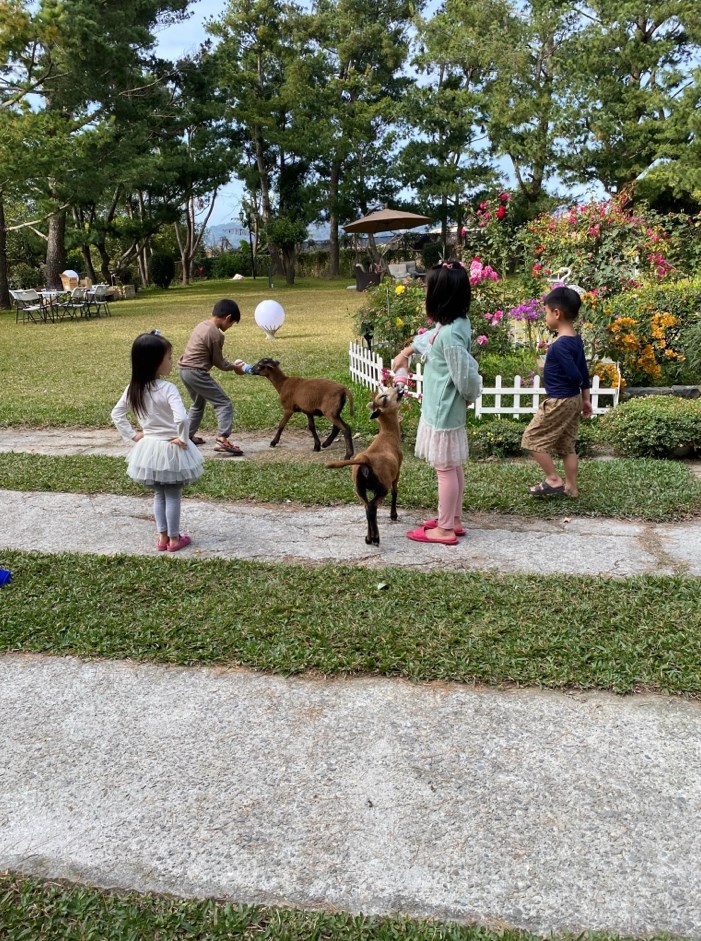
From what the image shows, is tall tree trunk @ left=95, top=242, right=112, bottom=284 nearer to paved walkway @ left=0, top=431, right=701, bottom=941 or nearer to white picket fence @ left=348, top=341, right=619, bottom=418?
white picket fence @ left=348, top=341, right=619, bottom=418

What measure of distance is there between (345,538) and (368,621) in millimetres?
1303

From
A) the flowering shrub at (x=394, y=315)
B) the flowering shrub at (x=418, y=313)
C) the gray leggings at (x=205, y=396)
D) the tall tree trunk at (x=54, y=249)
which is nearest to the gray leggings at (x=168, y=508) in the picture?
the gray leggings at (x=205, y=396)

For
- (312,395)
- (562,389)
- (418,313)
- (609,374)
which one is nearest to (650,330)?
(609,374)

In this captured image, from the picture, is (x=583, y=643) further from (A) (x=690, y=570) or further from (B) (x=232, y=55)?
(B) (x=232, y=55)

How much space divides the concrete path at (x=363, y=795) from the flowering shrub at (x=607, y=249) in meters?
6.43

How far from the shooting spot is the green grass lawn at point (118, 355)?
8500 mm

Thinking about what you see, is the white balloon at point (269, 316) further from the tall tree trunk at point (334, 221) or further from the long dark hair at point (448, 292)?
the tall tree trunk at point (334, 221)

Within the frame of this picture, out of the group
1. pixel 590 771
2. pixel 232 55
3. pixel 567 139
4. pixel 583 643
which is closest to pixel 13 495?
pixel 583 643

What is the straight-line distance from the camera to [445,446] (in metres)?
4.33

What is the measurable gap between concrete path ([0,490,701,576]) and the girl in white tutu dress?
21.3 inches

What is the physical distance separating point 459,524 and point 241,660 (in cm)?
193

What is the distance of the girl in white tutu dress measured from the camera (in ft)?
13.5

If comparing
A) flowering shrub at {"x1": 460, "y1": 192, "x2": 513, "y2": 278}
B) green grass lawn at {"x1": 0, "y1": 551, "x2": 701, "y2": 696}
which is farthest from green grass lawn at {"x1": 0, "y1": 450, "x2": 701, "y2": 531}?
flowering shrub at {"x1": 460, "y1": 192, "x2": 513, "y2": 278}

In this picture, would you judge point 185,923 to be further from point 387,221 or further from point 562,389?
point 387,221
